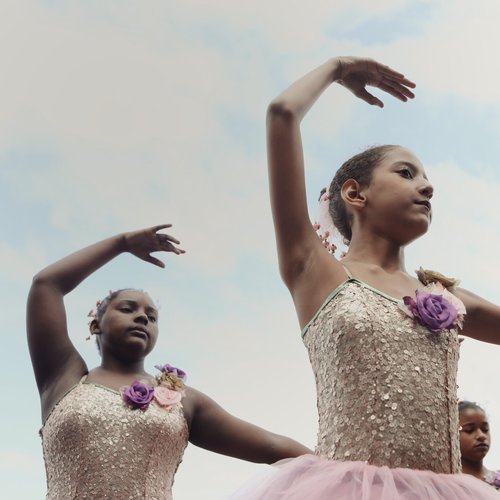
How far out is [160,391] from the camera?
4.03 meters

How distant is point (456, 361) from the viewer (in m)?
2.20

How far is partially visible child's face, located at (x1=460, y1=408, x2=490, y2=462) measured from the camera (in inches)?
190

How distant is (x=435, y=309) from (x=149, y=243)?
7.74 feet

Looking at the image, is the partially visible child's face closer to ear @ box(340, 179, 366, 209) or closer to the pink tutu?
ear @ box(340, 179, 366, 209)

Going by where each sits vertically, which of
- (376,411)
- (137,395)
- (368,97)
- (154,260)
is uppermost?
(154,260)

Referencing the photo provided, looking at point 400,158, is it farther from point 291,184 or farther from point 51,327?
point 51,327

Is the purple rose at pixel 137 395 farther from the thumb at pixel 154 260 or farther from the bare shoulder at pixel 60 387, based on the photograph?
the thumb at pixel 154 260

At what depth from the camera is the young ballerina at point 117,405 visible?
3691 mm

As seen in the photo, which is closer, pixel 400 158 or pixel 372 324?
pixel 372 324

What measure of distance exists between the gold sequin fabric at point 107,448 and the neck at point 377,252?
1789mm

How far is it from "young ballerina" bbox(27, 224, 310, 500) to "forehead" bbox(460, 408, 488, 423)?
125 cm

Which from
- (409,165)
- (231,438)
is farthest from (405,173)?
(231,438)

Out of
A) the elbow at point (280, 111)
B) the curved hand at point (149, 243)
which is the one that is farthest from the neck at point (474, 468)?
the elbow at point (280, 111)

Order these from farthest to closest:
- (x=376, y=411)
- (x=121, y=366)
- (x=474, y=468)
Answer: (x=474, y=468), (x=121, y=366), (x=376, y=411)
